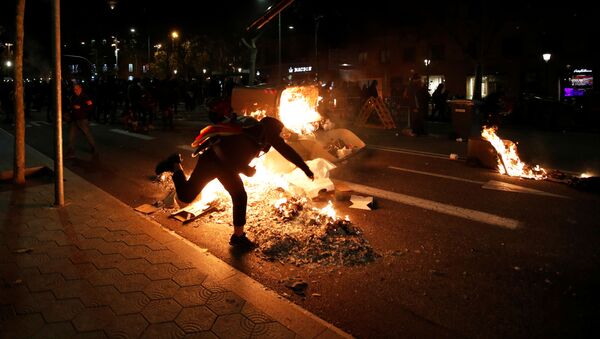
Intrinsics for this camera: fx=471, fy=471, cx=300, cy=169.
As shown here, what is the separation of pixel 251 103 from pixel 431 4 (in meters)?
23.5

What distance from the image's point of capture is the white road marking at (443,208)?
6039mm

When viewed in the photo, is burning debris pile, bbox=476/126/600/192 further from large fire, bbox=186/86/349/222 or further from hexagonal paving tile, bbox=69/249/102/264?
hexagonal paving tile, bbox=69/249/102/264

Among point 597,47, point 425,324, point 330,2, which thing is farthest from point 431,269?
point 597,47

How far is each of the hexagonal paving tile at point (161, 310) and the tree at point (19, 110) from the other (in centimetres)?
508

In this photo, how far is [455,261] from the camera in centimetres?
480

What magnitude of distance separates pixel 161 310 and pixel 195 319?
1.03ft

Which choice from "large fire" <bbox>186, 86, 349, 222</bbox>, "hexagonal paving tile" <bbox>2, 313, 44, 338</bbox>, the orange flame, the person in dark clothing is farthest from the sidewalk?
the orange flame

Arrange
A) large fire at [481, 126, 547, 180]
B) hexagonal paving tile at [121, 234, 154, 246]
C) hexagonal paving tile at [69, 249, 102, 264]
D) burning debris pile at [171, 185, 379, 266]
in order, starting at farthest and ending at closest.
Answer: large fire at [481, 126, 547, 180], hexagonal paving tile at [121, 234, 154, 246], burning debris pile at [171, 185, 379, 266], hexagonal paving tile at [69, 249, 102, 264]

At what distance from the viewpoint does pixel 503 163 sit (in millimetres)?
8984

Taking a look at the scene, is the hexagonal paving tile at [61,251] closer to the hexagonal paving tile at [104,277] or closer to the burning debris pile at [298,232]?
the hexagonal paving tile at [104,277]

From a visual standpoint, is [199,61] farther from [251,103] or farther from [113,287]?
[113,287]

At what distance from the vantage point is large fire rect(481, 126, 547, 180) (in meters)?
8.72

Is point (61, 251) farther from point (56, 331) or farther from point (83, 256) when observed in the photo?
point (56, 331)

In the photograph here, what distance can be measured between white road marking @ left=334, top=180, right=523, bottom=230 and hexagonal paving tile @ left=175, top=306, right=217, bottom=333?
3984 millimetres
